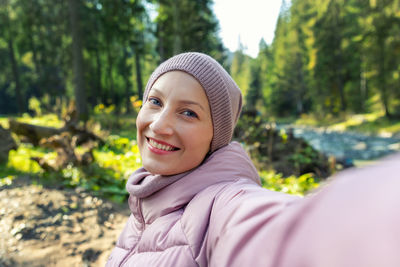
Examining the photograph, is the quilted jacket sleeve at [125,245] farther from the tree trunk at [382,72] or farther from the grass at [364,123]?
the tree trunk at [382,72]

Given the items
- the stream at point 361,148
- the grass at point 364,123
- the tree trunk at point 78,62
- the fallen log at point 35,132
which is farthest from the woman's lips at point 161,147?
the grass at point 364,123

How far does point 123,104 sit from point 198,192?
29448 millimetres

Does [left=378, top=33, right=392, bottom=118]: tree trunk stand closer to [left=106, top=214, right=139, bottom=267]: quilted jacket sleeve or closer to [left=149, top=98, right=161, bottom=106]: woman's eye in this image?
[left=149, top=98, right=161, bottom=106]: woman's eye

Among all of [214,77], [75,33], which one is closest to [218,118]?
[214,77]

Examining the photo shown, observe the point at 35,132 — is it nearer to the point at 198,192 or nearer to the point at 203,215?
the point at 198,192

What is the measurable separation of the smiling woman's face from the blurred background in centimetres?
66

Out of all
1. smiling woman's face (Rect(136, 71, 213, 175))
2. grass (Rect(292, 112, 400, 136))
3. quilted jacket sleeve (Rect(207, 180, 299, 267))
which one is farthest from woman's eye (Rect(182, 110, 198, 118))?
grass (Rect(292, 112, 400, 136))

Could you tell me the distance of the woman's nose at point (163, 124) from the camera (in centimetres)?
114

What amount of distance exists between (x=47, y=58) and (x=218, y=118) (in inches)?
1151

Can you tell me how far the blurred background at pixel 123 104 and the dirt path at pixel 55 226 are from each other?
0.04ft

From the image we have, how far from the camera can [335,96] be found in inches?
1004

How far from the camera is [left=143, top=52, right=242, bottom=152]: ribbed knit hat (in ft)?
3.85

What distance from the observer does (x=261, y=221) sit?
1.94 feet

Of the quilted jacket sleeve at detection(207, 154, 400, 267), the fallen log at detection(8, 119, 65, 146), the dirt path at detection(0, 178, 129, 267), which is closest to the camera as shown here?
the quilted jacket sleeve at detection(207, 154, 400, 267)
